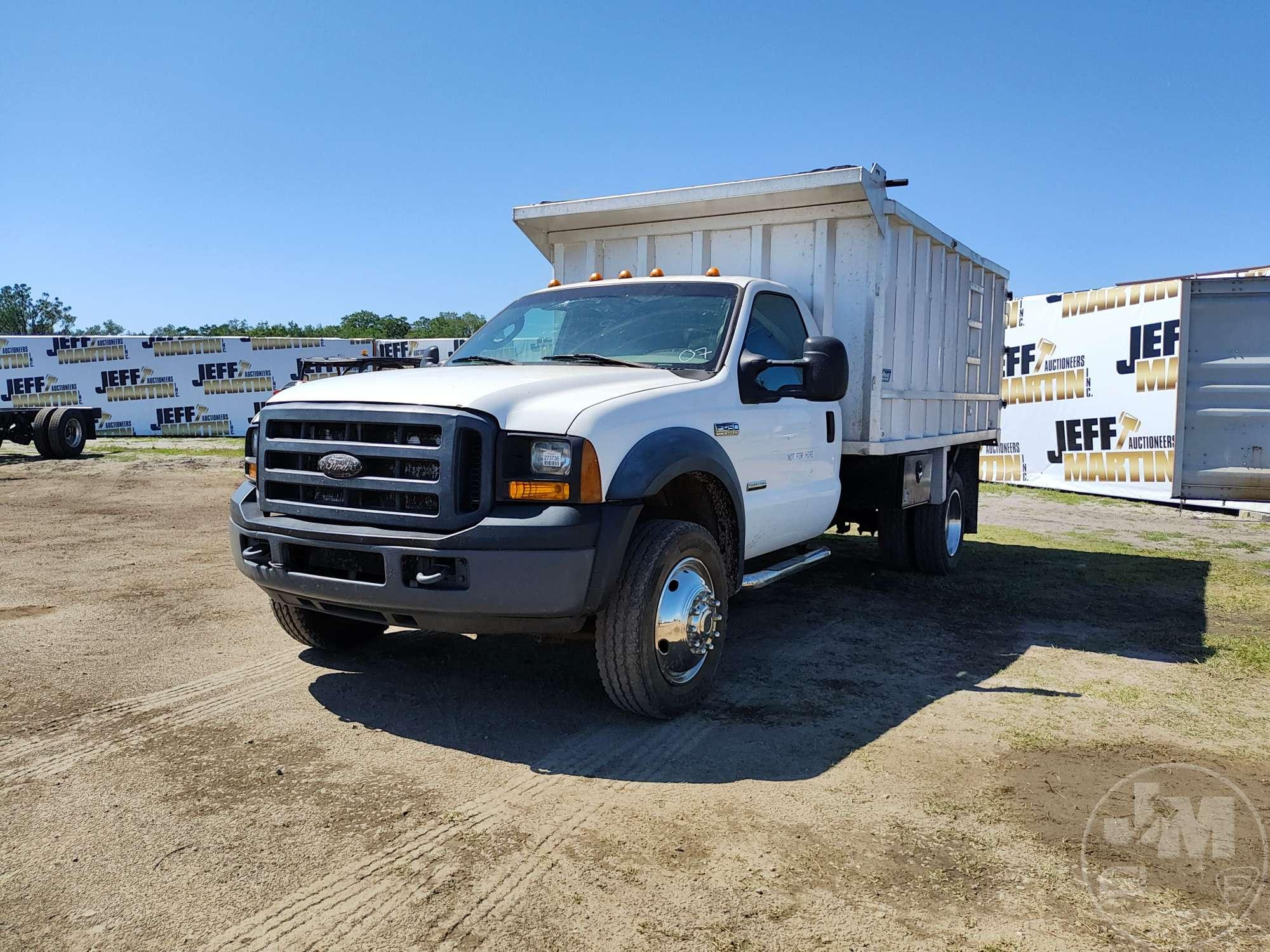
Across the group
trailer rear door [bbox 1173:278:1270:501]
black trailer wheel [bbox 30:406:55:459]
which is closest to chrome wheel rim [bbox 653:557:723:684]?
trailer rear door [bbox 1173:278:1270:501]

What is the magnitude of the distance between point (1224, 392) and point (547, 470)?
649 cm

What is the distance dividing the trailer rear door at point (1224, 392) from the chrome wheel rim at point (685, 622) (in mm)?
5345

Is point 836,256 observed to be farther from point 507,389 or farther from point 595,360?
point 507,389

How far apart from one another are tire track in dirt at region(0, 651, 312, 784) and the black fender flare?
2.12m

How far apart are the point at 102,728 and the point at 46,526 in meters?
7.42

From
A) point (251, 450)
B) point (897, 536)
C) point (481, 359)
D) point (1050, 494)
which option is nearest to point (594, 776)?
point (251, 450)

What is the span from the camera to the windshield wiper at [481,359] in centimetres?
531

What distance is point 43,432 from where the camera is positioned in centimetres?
1955

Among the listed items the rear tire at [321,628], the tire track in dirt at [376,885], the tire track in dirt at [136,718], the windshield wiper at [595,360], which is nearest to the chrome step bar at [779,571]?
the windshield wiper at [595,360]

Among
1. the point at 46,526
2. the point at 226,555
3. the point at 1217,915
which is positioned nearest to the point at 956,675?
the point at 1217,915

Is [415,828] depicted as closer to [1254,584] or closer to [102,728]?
[102,728]

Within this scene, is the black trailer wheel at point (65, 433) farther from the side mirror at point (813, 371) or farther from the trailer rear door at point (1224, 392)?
the trailer rear door at point (1224, 392)

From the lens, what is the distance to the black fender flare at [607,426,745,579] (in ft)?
13.3

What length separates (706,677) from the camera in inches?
181
